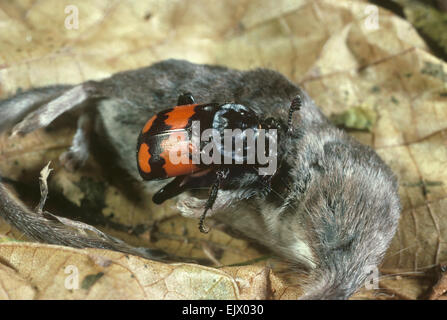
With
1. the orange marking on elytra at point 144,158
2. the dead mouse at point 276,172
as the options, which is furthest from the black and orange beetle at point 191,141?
the dead mouse at point 276,172

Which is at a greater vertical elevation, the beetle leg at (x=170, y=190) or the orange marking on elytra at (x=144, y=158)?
the orange marking on elytra at (x=144, y=158)

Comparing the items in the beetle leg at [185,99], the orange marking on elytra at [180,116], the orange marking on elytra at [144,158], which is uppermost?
the beetle leg at [185,99]

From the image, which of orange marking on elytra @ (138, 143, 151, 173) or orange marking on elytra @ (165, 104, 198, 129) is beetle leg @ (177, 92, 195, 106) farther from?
orange marking on elytra @ (138, 143, 151, 173)

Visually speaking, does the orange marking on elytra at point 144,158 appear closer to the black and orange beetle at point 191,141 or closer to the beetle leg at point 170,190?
the black and orange beetle at point 191,141

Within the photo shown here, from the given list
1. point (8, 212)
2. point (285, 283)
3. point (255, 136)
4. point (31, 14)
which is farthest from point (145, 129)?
point (31, 14)

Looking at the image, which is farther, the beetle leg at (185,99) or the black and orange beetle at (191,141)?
the beetle leg at (185,99)

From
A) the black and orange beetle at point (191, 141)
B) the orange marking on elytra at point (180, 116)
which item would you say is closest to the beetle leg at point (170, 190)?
the black and orange beetle at point (191, 141)

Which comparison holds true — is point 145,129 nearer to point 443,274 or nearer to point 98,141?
point 98,141
